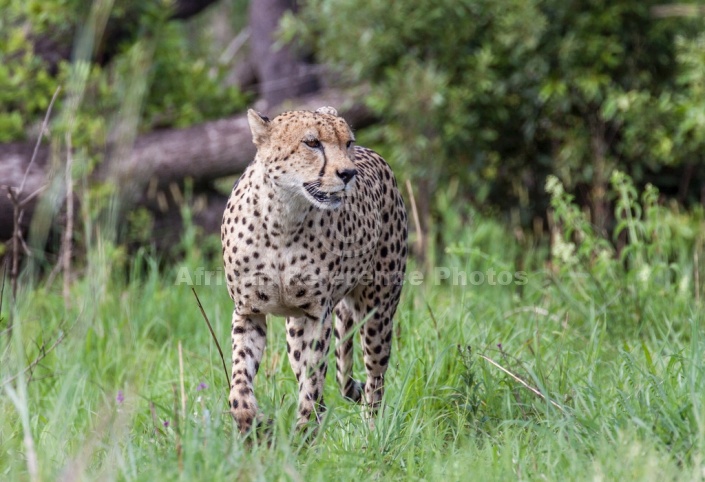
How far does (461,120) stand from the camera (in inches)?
293

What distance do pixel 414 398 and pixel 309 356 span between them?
0.47 m

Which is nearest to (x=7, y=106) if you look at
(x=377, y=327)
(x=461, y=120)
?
(x=461, y=120)

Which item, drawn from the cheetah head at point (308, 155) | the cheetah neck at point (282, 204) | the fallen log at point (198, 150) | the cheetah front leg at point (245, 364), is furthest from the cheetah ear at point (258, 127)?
the fallen log at point (198, 150)

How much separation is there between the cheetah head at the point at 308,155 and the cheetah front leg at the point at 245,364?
21.3 inches

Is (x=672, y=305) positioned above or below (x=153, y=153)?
below

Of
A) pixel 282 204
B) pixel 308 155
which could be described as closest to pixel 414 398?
pixel 282 204

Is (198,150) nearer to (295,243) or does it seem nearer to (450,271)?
(450,271)

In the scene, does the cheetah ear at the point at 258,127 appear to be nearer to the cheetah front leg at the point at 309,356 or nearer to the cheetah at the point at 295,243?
the cheetah at the point at 295,243

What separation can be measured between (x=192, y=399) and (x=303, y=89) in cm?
543

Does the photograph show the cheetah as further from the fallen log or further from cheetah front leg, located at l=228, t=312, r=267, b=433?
the fallen log

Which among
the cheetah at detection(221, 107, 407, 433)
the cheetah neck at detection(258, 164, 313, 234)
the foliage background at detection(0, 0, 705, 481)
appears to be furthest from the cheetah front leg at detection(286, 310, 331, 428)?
the cheetah neck at detection(258, 164, 313, 234)

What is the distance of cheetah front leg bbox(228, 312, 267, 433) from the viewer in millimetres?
3460

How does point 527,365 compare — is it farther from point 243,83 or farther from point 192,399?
point 243,83

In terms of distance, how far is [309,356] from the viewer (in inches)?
148
